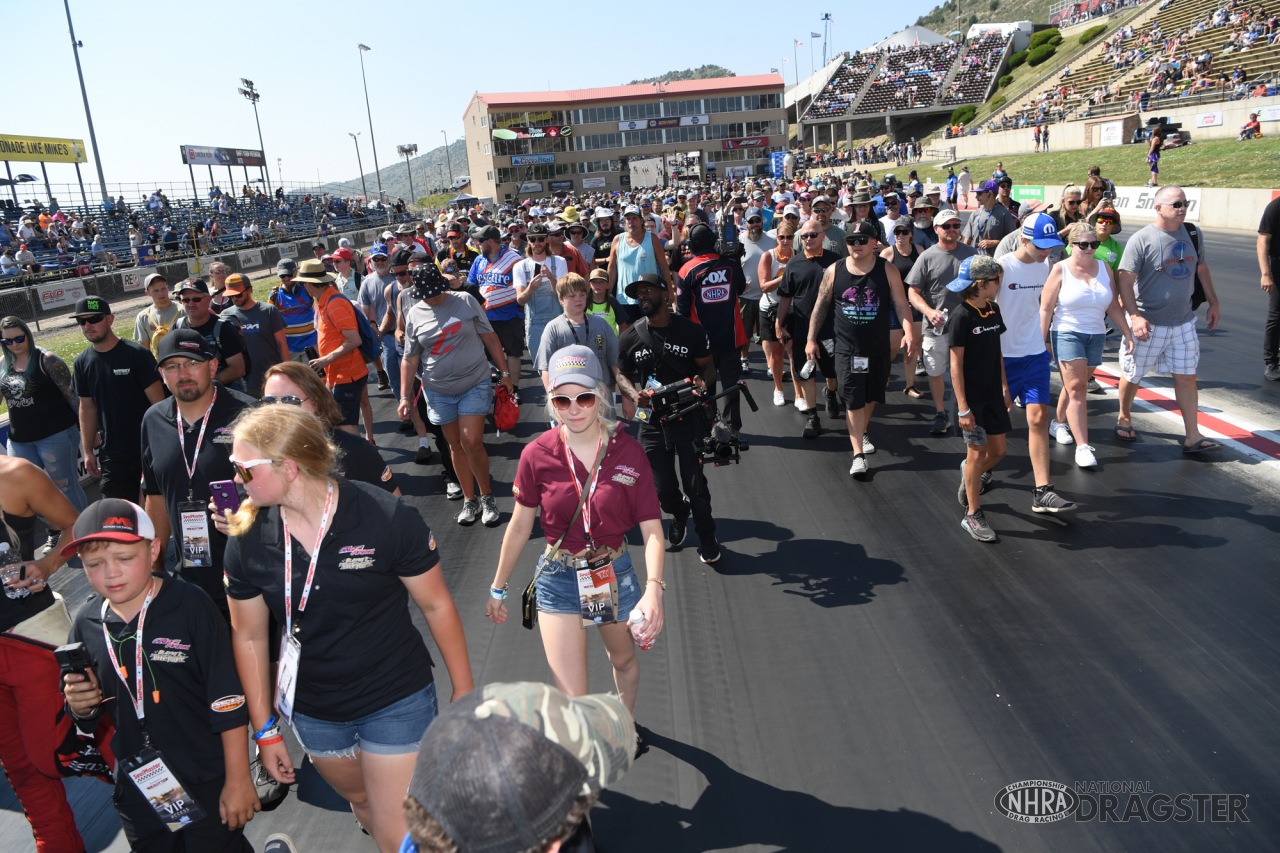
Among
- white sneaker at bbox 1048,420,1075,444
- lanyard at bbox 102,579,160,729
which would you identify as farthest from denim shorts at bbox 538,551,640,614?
white sneaker at bbox 1048,420,1075,444

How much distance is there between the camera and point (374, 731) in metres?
2.74

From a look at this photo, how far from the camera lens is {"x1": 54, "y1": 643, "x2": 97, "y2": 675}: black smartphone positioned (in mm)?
2605

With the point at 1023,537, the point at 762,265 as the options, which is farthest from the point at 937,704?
the point at 762,265

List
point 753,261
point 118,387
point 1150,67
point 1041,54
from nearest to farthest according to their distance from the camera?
point 118,387 < point 753,261 < point 1150,67 < point 1041,54

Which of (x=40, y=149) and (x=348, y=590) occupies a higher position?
(x=40, y=149)

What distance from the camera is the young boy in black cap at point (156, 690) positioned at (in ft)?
8.59

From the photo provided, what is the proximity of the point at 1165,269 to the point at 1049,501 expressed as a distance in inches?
96.8

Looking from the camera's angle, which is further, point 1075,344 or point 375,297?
point 375,297

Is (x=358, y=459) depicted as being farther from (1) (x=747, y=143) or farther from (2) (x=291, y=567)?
(1) (x=747, y=143)

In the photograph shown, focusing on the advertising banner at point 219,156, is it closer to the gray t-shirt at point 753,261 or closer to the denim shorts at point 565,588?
the gray t-shirt at point 753,261

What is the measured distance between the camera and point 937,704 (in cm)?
392

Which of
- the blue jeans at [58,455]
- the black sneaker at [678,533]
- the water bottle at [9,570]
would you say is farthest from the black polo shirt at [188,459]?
the black sneaker at [678,533]

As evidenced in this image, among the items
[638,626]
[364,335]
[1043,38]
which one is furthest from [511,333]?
[1043,38]

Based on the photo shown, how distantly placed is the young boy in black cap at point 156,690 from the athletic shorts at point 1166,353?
6.95m
